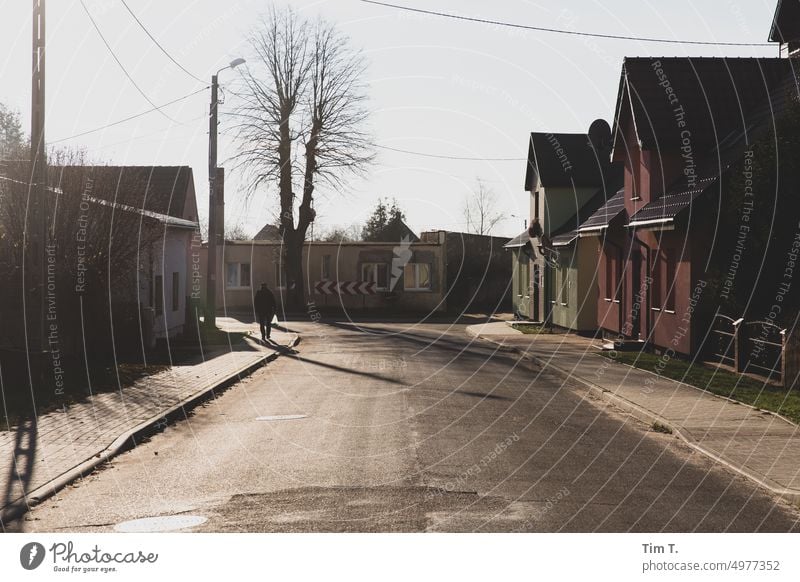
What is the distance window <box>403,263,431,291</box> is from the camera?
61562 mm

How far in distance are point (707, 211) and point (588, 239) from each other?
46.4 feet

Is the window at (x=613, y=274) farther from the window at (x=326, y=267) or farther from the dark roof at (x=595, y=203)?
the window at (x=326, y=267)

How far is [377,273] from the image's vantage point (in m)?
61.9

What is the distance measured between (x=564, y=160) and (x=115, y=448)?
33.1 metres

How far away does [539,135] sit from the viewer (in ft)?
143

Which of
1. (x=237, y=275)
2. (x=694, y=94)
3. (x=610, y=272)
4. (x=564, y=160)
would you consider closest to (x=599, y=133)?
(x=564, y=160)

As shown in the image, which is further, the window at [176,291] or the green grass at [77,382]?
the window at [176,291]

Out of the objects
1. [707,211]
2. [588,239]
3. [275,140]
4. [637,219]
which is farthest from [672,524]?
[275,140]

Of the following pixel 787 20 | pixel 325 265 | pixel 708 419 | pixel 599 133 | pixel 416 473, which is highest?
pixel 787 20

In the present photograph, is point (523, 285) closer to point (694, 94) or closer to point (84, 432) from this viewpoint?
point (694, 94)

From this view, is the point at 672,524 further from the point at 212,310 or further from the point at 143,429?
the point at 212,310

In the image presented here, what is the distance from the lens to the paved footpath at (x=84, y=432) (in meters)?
9.26

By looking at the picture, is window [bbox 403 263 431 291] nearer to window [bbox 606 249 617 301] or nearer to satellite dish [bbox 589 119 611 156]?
satellite dish [bbox 589 119 611 156]

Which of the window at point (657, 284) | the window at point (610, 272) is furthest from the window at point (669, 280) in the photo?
the window at point (610, 272)
